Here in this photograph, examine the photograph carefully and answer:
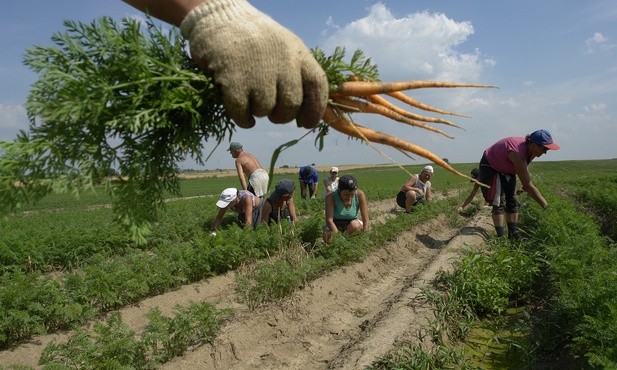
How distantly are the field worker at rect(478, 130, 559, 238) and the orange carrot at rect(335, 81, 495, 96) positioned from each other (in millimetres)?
4209

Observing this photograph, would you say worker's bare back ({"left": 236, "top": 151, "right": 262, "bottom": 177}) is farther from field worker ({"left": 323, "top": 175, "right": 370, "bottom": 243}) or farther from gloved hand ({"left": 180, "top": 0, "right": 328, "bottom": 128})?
gloved hand ({"left": 180, "top": 0, "right": 328, "bottom": 128})

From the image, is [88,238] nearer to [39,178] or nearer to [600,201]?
[39,178]

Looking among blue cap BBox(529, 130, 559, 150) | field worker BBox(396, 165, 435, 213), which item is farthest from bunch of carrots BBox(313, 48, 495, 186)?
field worker BBox(396, 165, 435, 213)

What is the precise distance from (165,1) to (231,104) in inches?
26.2

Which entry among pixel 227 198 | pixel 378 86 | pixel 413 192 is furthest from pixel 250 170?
pixel 378 86

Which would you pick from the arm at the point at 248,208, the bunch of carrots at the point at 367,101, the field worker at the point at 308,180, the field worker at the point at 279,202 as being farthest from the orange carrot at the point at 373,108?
the field worker at the point at 308,180

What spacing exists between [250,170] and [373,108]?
543 cm

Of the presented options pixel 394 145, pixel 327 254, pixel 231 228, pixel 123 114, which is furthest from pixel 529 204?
pixel 123 114

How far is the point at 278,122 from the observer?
2.32m

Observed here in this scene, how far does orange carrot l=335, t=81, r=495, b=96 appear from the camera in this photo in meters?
2.62

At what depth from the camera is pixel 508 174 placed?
754 centimetres

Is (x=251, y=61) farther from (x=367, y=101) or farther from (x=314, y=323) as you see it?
(x=314, y=323)

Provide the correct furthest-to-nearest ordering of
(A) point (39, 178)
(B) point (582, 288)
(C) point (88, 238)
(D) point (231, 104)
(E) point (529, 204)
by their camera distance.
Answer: (E) point (529, 204), (C) point (88, 238), (B) point (582, 288), (D) point (231, 104), (A) point (39, 178)

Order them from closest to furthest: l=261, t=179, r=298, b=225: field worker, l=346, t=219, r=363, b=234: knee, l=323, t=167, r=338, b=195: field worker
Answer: l=346, t=219, r=363, b=234: knee → l=261, t=179, r=298, b=225: field worker → l=323, t=167, r=338, b=195: field worker
